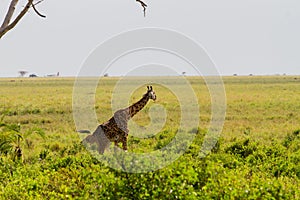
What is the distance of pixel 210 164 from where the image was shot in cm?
538

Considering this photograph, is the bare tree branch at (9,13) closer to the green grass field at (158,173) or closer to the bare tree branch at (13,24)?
the bare tree branch at (13,24)

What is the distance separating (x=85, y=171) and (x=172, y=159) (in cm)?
107

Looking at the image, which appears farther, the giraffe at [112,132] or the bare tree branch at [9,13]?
the giraffe at [112,132]

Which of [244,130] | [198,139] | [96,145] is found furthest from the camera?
[244,130]

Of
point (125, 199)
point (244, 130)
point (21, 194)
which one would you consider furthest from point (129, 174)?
point (244, 130)

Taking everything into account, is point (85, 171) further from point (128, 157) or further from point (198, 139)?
point (198, 139)

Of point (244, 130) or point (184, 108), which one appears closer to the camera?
point (244, 130)

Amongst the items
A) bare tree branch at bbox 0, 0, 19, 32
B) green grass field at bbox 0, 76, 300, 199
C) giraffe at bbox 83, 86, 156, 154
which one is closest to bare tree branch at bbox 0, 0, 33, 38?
bare tree branch at bbox 0, 0, 19, 32

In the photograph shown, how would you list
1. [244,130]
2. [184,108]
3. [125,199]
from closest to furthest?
[125,199], [244,130], [184,108]

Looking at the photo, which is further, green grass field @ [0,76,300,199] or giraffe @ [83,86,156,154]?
giraffe @ [83,86,156,154]

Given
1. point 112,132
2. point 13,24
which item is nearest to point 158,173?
point 13,24

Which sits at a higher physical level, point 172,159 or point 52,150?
point 172,159

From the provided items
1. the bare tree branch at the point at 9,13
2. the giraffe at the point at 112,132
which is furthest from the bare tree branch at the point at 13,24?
the giraffe at the point at 112,132

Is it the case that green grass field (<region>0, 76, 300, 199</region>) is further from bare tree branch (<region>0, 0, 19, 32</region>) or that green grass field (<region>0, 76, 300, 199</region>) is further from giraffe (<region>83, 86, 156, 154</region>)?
bare tree branch (<region>0, 0, 19, 32</region>)
